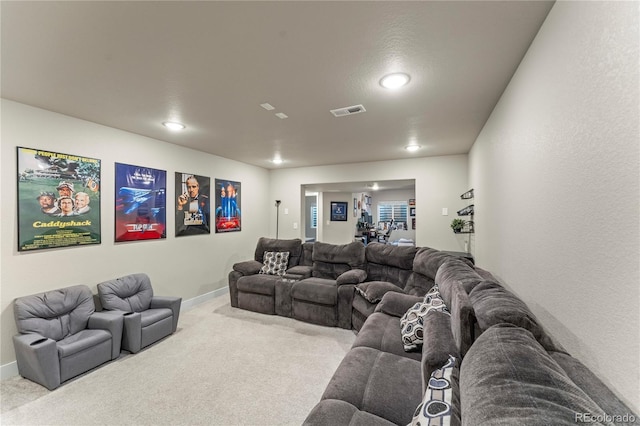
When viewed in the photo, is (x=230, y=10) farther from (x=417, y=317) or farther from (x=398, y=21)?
(x=417, y=317)

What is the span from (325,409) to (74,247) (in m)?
3.28

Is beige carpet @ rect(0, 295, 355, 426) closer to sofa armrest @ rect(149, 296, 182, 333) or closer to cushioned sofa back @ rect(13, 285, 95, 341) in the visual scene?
sofa armrest @ rect(149, 296, 182, 333)

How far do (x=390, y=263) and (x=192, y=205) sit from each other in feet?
10.8

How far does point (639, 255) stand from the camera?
777 millimetres

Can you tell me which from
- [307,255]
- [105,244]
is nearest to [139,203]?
[105,244]

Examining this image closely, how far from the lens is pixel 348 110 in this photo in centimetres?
270

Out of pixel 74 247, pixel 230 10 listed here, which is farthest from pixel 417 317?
pixel 74 247

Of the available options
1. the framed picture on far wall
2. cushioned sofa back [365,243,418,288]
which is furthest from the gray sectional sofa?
the framed picture on far wall

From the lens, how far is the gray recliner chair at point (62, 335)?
2260 millimetres

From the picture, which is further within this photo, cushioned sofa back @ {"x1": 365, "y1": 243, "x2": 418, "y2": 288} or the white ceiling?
cushioned sofa back @ {"x1": 365, "y1": 243, "x2": 418, "y2": 288}

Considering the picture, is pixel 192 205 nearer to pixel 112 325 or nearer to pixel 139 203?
pixel 139 203

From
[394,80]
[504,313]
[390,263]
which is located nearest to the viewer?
[504,313]

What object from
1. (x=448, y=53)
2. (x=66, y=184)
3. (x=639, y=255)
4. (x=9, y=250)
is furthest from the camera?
(x=66, y=184)

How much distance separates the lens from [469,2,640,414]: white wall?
820mm
